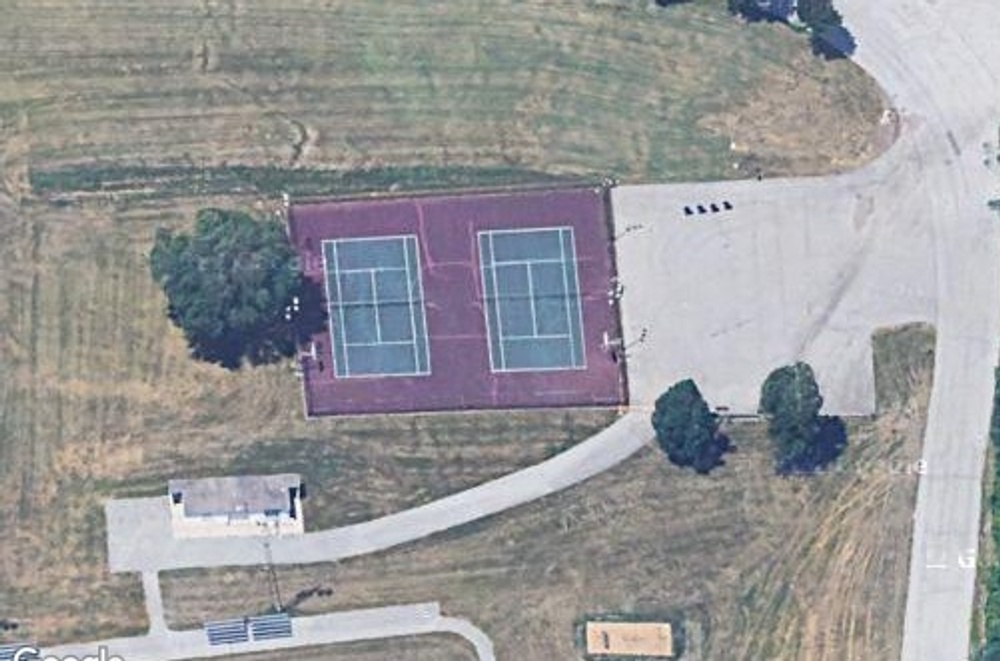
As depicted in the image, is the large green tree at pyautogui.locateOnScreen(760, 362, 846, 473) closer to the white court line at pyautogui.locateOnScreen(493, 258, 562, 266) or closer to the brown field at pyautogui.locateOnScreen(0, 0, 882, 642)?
the brown field at pyautogui.locateOnScreen(0, 0, 882, 642)

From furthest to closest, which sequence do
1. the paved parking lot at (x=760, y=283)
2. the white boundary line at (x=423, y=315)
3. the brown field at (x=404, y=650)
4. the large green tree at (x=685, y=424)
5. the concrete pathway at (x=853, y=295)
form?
1. the white boundary line at (x=423, y=315)
2. the brown field at (x=404, y=650)
3. the paved parking lot at (x=760, y=283)
4. the concrete pathway at (x=853, y=295)
5. the large green tree at (x=685, y=424)

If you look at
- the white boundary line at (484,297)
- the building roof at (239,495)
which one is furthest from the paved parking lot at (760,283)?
the building roof at (239,495)

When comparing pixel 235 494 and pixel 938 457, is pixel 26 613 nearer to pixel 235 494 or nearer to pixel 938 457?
A: pixel 235 494

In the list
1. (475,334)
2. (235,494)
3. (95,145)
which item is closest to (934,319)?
(475,334)

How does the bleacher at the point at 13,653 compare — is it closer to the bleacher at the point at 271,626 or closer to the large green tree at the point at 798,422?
the bleacher at the point at 271,626

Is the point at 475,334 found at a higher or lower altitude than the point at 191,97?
lower
